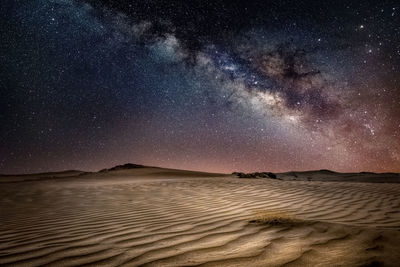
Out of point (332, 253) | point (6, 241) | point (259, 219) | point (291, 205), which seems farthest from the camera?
point (291, 205)

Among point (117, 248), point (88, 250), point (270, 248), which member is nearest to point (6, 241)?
point (88, 250)

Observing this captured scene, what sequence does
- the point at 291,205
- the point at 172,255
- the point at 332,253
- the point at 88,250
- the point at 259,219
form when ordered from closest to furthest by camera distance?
the point at 332,253 → the point at 172,255 → the point at 88,250 → the point at 259,219 → the point at 291,205

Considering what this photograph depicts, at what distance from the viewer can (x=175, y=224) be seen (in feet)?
11.4

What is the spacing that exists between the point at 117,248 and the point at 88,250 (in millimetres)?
270

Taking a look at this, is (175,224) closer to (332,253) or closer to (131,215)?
(131,215)

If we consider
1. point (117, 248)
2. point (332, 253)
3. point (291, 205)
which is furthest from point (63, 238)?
point (291, 205)

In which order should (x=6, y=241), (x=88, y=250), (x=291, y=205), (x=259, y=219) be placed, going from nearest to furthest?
1. (x=88, y=250)
2. (x=6, y=241)
3. (x=259, y=219)
4. (x=291, y=205)

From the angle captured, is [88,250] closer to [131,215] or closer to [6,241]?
[6,241]

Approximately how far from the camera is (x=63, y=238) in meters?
2.94

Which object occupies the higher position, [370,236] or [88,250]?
[370,236]

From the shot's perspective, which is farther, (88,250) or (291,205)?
(291,205)

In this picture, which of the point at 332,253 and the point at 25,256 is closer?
the point at 332,253

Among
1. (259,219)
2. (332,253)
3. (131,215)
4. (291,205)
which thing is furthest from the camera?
(291,205)

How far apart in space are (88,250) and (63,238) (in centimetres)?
65
